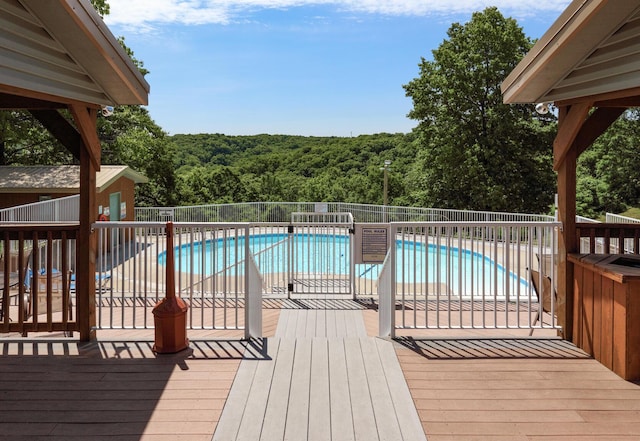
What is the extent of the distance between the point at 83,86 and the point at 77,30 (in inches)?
28.7

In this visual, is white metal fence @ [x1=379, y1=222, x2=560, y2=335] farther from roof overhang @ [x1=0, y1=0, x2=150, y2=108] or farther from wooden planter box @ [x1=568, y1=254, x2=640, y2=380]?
roof overhang @ [x1=0, y1=0, x2=150, y2=108]

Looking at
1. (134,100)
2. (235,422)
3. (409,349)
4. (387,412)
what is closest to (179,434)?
(235,422)

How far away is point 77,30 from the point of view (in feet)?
10.7

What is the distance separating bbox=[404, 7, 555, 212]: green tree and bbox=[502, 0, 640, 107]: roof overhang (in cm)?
1603

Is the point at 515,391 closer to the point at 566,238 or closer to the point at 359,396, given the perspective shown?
the point at 359,396

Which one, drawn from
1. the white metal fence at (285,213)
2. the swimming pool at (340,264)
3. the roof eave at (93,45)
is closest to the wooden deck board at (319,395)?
the swimming pool at (340,264)

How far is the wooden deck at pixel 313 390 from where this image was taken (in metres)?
2.67

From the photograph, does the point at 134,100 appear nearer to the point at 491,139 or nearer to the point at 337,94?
the point at 491,139

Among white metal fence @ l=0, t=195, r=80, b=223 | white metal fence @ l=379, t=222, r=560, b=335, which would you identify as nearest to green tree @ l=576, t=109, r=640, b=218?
white metal fence @ l=379, t=222, r=560, b=335

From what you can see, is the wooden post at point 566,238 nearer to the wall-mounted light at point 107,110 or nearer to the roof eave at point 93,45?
the roof eave at point 93,45

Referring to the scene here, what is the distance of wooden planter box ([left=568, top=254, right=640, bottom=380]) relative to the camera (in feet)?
10.9

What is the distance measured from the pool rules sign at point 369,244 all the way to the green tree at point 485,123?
560 inches

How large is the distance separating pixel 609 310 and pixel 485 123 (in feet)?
58.6

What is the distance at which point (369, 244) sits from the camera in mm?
6250
